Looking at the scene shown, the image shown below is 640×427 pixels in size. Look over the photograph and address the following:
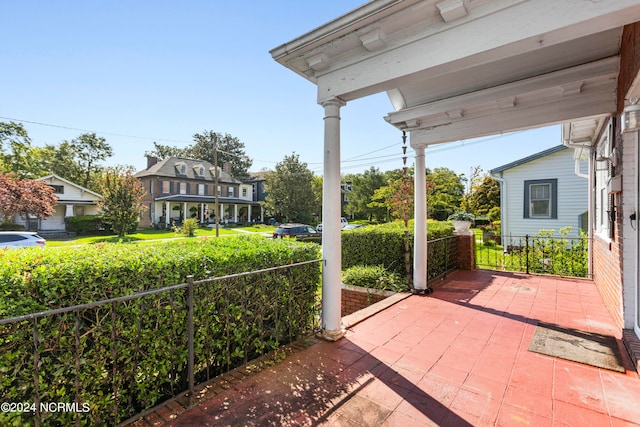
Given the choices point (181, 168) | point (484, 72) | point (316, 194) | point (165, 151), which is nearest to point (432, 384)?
point (484, 72)

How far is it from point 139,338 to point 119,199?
762 inches

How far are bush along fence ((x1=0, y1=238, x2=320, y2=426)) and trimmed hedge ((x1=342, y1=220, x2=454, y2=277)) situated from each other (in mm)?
3270

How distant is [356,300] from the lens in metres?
5.49

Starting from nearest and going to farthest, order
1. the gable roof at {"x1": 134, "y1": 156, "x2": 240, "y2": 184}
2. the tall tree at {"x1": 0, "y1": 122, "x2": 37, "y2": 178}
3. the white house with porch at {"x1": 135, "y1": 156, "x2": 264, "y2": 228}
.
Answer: the tall tree at {"x1": 0, "y1": 122, "x2": 37, "y2": 178} → the white house with porch at {"x1": 135, "y1": 156, "x2": 264, "y2": 228} → the gable roof at {"x1": 134, "y1": 156, "x2": 240, "y2": 184}

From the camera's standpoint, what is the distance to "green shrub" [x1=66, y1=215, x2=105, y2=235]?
21.3 m

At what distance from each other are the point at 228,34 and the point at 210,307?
227 inches

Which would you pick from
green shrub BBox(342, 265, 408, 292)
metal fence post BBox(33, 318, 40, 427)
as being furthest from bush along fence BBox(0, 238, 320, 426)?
green shrub BBox(342, 265, 408, 292)

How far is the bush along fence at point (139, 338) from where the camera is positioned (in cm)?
166

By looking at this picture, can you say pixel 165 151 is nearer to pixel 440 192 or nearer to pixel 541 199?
pixel 440 192

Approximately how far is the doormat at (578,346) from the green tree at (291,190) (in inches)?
1010

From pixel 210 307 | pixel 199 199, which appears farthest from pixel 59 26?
pixel 199 199

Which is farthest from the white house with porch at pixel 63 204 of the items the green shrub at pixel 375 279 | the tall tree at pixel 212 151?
the green shrub at pixel 375 279

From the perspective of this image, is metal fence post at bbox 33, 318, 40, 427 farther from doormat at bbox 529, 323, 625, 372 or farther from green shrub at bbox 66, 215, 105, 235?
green shrub at bbox 66, 215, 105, 235

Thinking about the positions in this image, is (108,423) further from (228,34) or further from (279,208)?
(279,208)
